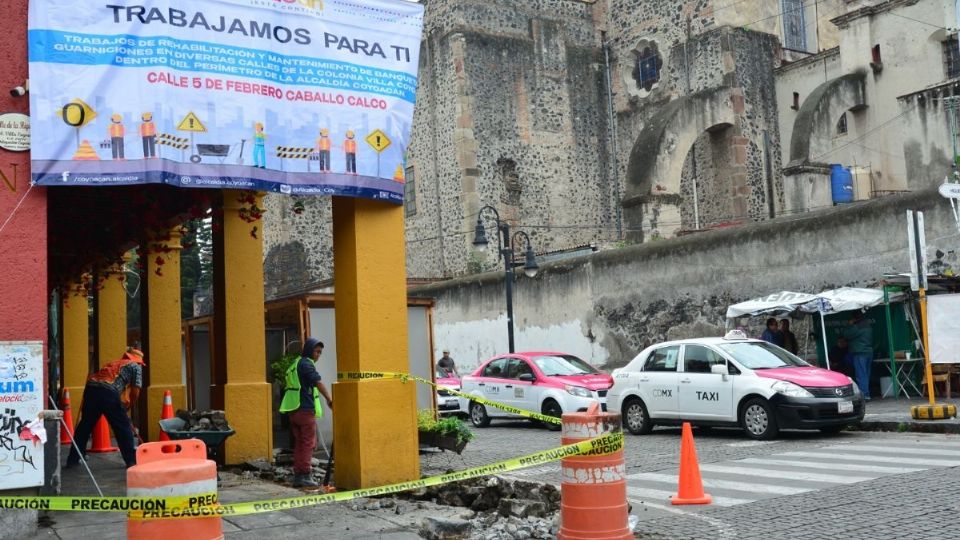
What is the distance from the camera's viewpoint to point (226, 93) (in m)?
8.85

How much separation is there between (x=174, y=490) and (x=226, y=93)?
468cm

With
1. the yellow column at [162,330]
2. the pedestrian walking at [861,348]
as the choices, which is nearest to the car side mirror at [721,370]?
the pedestrian walking at [861,348]

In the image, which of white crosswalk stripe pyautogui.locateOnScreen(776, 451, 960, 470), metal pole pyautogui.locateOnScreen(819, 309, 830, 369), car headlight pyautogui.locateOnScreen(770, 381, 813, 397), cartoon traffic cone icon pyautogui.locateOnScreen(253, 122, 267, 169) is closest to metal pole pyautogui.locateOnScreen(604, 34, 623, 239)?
metal pole pyautogui.locateOnScreen(819, 309, 830, 369)

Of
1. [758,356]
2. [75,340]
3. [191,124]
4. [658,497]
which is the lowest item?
[658,497]

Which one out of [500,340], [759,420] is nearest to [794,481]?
[759,420]

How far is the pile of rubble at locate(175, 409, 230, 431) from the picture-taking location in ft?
36.3

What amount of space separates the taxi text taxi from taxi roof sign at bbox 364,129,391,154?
719 cm

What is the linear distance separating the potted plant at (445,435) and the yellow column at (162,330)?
4.28 meters

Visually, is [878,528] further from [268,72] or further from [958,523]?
[268,72]

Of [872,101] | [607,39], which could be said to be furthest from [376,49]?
[607,39]

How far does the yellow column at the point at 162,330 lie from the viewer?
14.9 meters

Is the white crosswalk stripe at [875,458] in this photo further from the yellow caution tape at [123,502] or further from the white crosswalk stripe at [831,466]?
the yellow caution tape at [123,502]

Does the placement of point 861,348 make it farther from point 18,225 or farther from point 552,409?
point 18,225

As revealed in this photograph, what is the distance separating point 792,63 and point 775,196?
15.0 feet
